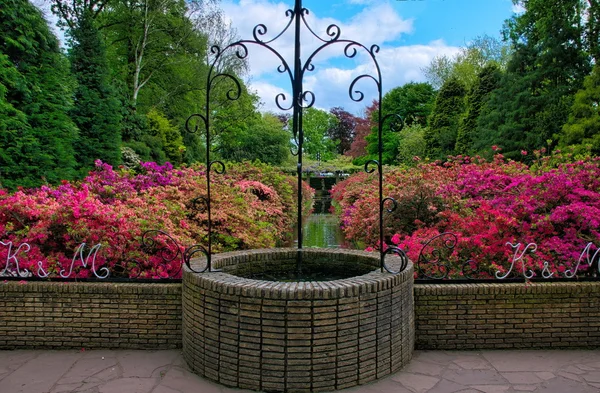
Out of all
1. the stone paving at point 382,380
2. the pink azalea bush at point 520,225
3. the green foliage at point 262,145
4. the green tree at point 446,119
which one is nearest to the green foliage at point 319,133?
the green foliage at point 262,145

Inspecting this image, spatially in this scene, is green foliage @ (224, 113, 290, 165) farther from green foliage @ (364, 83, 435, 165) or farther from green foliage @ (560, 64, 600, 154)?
green foliage @ (560, 64, 600, 154)

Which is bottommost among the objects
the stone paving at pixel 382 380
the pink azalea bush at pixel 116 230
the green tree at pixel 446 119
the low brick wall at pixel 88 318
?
the stone paving at pixel 382 380

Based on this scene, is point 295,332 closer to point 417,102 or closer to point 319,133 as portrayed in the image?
point 417,102

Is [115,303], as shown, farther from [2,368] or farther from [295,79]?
[295,79]

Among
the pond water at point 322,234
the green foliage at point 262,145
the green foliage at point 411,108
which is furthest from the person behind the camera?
the green foliage at point 411,108

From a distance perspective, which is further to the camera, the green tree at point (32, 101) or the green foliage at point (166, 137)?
the green foliage at point (166, 137)

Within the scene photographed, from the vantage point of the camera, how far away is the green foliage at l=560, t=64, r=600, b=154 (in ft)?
43.9

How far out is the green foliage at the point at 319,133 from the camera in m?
45.0

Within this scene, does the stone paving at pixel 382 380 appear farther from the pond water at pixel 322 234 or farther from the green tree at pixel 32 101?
the pond water at pixel 322 234

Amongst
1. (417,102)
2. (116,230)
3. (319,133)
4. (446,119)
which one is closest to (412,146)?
(446,119)

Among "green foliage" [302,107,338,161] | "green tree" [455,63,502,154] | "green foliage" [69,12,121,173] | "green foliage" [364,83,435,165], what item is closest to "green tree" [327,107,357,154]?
"green foliage" [302,107,338,161]

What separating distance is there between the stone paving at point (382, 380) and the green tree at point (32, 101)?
5.27 meters

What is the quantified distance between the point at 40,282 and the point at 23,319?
325 millimetres

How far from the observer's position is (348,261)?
13.8 feet
